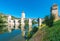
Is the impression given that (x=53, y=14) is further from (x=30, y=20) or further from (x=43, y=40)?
(x=30, y=20)

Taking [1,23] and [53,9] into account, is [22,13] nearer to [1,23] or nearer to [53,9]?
[1,23]

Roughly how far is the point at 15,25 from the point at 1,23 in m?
28.9

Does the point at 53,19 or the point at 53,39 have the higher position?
the point at 53,19

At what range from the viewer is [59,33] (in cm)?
859

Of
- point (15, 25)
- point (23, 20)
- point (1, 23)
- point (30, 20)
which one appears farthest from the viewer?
A: point (15, 25)

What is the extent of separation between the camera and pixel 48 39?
352 inches

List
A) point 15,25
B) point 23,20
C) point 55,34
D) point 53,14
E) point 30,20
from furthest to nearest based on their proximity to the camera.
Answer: point 15,25 → point 23,20 → point 30,20 → point 53,14 → point 55,34

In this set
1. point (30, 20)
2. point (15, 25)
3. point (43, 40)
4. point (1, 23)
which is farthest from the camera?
point (15, 25)

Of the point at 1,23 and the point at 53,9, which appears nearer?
the point at 53,9

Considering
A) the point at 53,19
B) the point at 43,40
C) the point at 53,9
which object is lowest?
the point at 43,40

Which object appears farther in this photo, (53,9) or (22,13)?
(22,13)

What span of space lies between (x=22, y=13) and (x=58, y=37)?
170 ft

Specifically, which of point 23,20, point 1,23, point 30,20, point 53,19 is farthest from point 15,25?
point 53,19

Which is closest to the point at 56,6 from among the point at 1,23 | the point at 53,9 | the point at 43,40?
the point at 53,9
